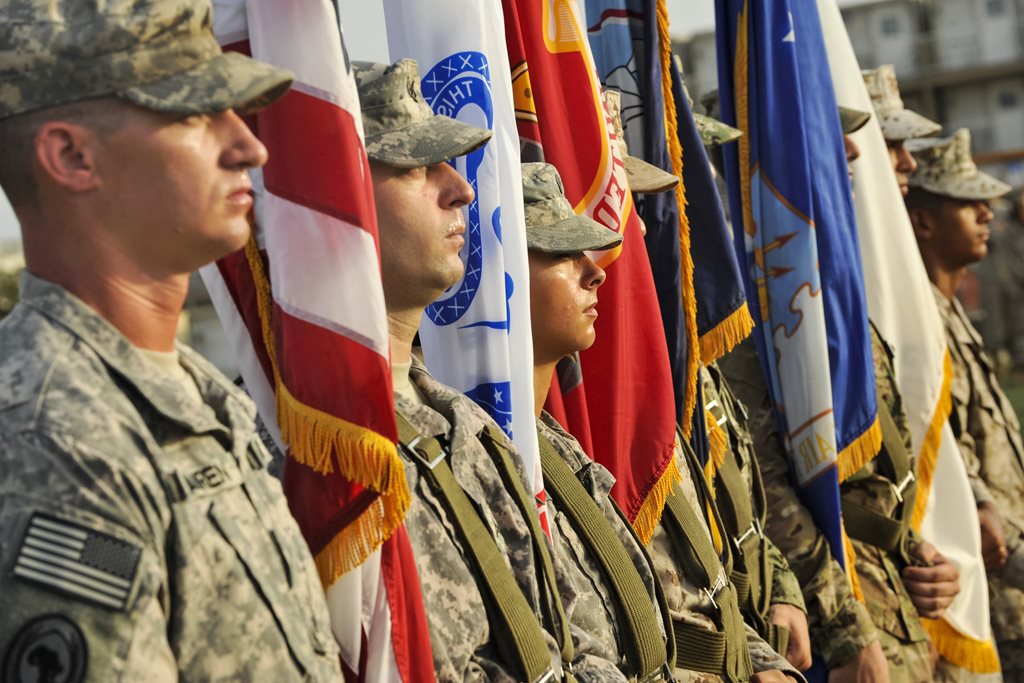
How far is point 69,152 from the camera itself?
179 cm

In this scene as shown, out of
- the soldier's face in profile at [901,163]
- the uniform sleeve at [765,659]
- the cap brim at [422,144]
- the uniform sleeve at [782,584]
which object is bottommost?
the uniform sleeve at [782,584]

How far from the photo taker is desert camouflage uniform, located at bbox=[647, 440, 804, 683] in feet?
12.0

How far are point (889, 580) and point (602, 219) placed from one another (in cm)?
Result: 198

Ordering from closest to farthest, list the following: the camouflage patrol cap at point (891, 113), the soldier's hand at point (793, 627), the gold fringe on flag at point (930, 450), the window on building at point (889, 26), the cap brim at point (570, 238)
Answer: the cap brim at point (570, 238) → the soldier's hand at point (793, 627) → the gold fringe on flag at point (930, 450) → the camouflage patrol cap at point (891, 113) → the window on building at point (889, 26)

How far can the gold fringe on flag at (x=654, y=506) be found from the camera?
3814 millimetres

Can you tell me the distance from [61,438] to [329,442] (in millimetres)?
671

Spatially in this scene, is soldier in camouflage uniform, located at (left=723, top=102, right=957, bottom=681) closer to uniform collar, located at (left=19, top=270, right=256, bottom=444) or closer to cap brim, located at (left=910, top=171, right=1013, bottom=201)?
cap brim, located at (left=910, top=171, right=1013, bottom=201)

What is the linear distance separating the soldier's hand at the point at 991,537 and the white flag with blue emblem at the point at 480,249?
335 centimetres

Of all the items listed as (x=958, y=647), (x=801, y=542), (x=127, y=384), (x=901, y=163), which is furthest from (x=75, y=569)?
(x=901, y=163)

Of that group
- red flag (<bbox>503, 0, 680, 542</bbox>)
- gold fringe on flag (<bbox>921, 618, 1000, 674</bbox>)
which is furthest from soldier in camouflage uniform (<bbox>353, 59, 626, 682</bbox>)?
gold fringe on flag (<bbox>921, 618, 1000, 674</bbox>)

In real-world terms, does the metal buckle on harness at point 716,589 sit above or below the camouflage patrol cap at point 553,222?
below


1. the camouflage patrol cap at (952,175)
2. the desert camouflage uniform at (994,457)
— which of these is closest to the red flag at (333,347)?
the desert camouflage uniform at (994,457)

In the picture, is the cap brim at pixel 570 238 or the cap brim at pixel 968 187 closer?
the cap brim at pixel 570 238

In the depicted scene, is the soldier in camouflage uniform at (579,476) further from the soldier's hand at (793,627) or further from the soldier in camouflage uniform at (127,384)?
the soldier in camouflage uniform at (127,384)
